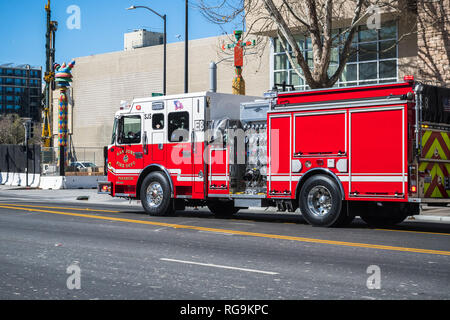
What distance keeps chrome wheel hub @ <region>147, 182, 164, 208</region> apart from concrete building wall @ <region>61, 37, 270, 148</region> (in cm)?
3251

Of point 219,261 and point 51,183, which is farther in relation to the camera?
point 51,183

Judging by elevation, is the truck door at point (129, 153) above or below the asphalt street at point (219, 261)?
above

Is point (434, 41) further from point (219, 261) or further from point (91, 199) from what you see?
point (219, 261)

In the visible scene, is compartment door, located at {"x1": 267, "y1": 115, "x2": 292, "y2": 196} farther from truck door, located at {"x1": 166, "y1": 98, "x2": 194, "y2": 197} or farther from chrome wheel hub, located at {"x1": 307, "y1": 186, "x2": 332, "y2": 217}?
truck door, located at {"x1": 166, "y1": 98, "x2": 194, "y2": 197}

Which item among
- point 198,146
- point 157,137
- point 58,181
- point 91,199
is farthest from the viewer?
point 58,181

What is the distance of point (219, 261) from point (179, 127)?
8491 mm

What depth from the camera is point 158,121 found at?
59.7 ft

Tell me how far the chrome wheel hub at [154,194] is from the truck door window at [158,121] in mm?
1561

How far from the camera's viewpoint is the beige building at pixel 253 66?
27.8 meters

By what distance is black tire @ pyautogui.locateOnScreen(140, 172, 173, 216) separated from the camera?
57.7 feet

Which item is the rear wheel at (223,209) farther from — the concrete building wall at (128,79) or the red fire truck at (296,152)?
the concrete building wall at (128,79)

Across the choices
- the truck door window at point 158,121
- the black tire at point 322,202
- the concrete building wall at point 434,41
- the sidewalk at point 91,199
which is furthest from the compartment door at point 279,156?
the concrete building wall at point 434,41

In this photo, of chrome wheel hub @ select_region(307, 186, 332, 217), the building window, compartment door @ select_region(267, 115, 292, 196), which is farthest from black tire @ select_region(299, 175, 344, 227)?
the building window

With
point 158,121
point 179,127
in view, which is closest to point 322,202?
point 179,127
